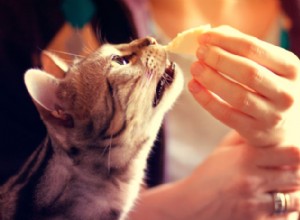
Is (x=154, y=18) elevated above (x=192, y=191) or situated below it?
above

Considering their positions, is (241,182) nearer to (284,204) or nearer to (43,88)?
(284,204)

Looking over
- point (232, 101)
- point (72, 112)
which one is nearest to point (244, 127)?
point (232, 101)

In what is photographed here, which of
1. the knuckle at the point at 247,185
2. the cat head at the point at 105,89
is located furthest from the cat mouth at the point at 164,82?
the knuckle at the point at 247,185

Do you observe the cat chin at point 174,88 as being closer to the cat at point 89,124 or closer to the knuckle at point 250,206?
the cat at point 89,124

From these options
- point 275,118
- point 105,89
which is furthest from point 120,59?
point 275,118

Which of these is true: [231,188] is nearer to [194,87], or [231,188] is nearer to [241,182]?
[241,182]

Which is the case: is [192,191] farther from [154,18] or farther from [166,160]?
[154,18]
